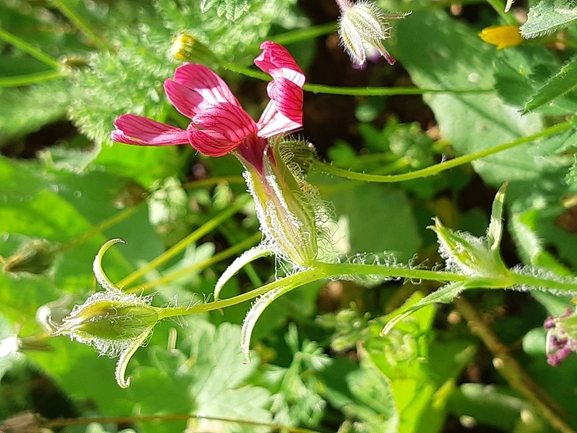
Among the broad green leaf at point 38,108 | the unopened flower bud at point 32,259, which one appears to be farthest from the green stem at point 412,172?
the broad green leaf at point 38,108

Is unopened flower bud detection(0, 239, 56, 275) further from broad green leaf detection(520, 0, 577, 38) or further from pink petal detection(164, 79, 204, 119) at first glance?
broad green leaf detection(520, 0, 577, 38)

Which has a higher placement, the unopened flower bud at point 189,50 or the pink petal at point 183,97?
the unopened flower bud at point 189,50

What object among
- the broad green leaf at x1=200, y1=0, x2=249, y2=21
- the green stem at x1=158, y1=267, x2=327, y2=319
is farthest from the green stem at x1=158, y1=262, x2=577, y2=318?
the broad green leaf at x1=200, y1=0, x2=249, y2=21

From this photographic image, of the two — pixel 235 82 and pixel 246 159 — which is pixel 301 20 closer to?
pixel 235 82

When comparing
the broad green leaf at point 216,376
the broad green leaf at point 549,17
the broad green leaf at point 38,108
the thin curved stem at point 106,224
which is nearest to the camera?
the broad green leaf at point 549,17

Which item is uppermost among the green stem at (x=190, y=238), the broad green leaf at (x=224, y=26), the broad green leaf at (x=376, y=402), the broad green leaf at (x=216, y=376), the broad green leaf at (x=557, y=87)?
the broad green leaf at (x=224, y=26)

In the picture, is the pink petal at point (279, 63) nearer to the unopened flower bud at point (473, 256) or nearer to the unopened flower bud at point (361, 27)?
the unopened flower bud at point (361, 27)

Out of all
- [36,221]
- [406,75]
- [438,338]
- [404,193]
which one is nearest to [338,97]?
[406,75]
